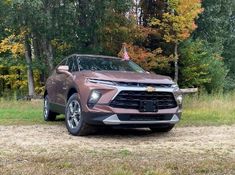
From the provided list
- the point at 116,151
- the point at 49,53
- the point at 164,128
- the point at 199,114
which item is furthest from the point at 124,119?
the point at 49,53

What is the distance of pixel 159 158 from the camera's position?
5.92m

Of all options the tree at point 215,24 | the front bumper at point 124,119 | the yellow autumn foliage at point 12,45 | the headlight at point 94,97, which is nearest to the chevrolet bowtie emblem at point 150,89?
the front bumper at point 124,119

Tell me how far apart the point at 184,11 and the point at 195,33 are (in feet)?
33.8

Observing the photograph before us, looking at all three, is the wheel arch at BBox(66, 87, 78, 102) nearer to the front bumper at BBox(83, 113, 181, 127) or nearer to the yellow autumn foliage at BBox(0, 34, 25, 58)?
the front bumper at BBox(83, 113, 181, 127)

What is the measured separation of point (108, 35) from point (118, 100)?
15248mm

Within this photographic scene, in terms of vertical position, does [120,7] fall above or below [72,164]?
above

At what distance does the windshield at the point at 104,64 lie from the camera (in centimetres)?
901

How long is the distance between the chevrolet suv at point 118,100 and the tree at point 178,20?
43.8 feet

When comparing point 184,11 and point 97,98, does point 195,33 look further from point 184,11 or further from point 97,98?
point 97,98

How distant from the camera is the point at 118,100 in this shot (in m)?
7.70

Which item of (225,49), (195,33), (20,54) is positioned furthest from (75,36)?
(225,49)

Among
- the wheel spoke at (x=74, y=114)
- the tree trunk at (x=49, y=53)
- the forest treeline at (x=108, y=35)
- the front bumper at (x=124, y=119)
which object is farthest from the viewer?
the tree trunk at (x=49, y=53)

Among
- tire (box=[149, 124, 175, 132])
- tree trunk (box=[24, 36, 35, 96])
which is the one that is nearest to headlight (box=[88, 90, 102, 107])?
tire (box=[149, 124, 175, 132])

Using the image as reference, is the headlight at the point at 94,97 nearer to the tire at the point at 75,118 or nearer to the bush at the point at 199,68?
the tire at the point at 75,118
